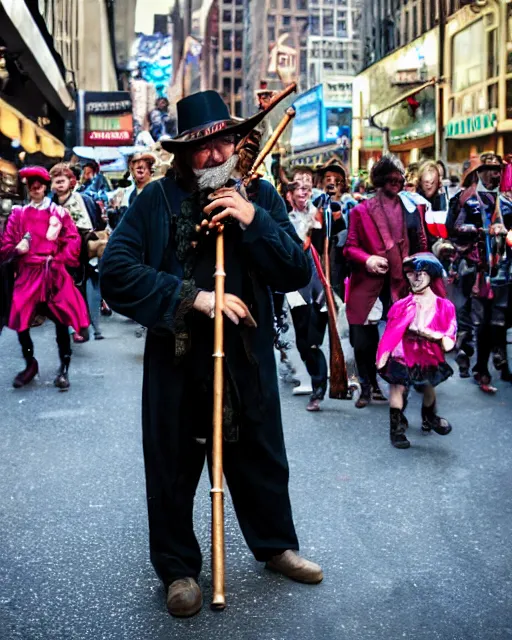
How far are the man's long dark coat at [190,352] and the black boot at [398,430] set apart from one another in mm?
2672

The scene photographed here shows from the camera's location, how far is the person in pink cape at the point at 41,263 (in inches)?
360

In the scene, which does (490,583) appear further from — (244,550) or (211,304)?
(211,304)

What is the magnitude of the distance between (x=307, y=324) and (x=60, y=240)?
2.40 m

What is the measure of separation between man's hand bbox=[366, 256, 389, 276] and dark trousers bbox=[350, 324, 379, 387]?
0.56 meters

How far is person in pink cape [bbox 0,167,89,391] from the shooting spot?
9.16 m

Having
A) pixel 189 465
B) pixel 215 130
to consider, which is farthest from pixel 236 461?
pixel 215 130

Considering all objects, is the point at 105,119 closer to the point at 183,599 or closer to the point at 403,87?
the point at 403,87

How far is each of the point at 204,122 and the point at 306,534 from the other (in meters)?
2.06

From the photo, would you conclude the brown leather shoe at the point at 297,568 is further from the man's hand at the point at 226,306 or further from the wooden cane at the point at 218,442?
the man's hand at the point at 226,306

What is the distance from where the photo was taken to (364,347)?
823 cm

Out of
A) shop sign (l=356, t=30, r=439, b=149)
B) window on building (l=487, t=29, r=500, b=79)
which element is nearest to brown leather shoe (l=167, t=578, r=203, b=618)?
window on building (l=487, t=29, r=500, b=79)

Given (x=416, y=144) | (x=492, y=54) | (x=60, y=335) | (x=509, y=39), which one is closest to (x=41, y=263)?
(x=60, y=335)

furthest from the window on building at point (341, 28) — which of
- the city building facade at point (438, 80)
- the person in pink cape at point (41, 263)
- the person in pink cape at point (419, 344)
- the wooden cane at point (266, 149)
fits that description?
the wooden cane at point (266, 149)

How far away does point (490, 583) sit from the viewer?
4.32 meters
